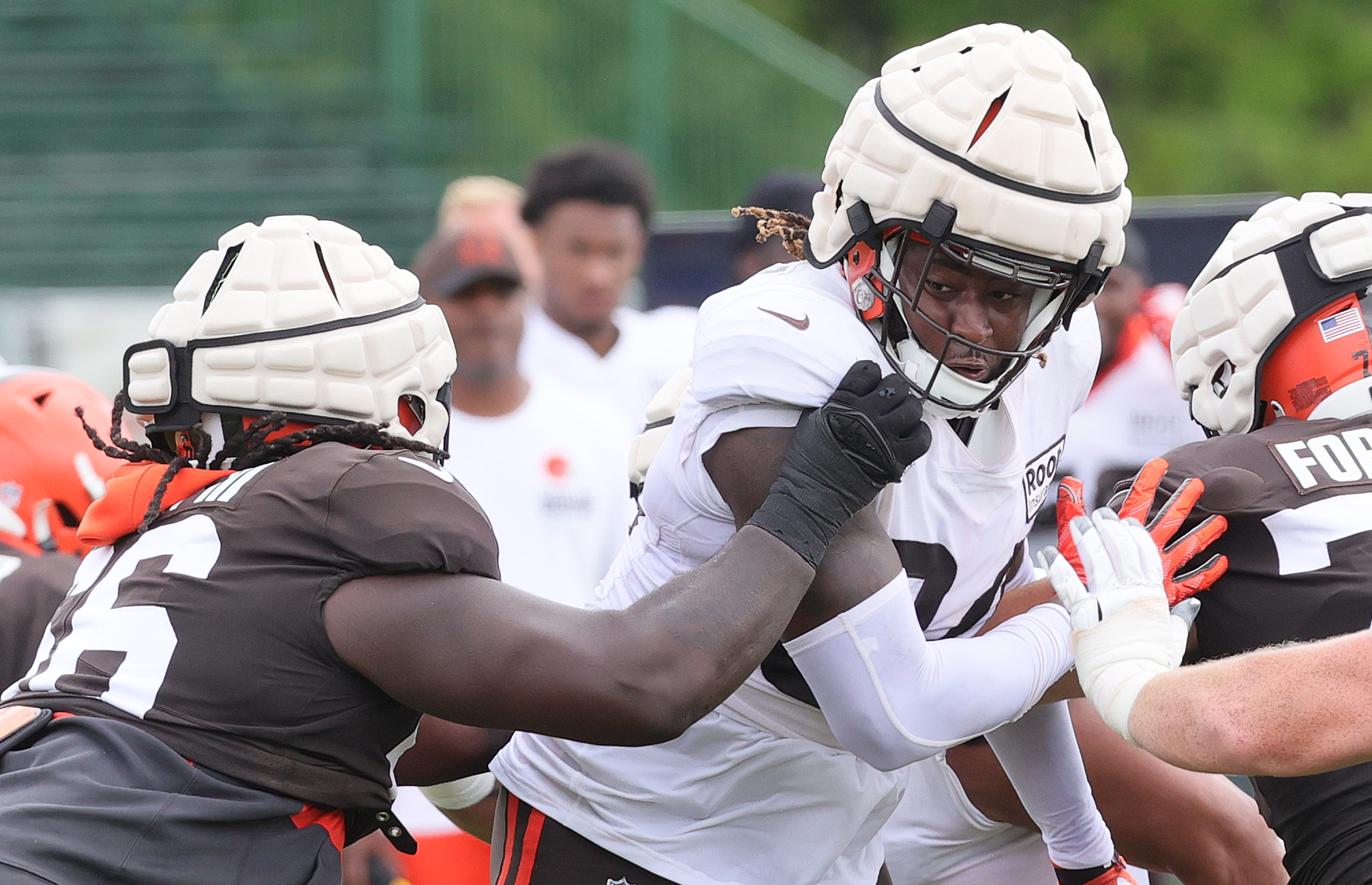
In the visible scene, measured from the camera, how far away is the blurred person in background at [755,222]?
603 centimetres

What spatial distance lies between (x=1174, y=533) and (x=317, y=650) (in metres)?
1.34

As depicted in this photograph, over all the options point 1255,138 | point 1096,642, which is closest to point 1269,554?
point 1096,642

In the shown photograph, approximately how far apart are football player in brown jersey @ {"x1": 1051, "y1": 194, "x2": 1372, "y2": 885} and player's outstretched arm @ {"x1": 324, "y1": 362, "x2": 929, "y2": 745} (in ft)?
1.45

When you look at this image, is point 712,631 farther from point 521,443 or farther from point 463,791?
point 521,443

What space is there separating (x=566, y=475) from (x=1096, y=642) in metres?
2.71

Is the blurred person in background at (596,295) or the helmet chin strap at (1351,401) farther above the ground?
the helmet chin strap at (1351,401)

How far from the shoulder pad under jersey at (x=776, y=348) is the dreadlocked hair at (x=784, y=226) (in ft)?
0.94

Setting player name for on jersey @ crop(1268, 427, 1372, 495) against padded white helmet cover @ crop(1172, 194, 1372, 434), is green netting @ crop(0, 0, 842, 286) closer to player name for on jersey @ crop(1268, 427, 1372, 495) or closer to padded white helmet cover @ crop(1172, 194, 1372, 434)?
padded white helmet cover @ crop(1172, 194, 1372, 434)

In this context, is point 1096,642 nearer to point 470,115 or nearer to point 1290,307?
point 1290,307

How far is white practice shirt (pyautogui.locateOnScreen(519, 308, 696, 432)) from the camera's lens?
19.8ft

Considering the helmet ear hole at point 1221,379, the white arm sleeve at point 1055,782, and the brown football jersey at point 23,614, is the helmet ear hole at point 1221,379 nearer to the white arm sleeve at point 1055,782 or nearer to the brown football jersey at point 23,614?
the white arm sleeve at point 1055,782

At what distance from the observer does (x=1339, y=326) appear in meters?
2.83

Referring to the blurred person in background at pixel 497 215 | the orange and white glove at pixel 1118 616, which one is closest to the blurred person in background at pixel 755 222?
the blurred person in background at pixel 497 215

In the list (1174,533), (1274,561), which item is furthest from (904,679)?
(1274,561)
